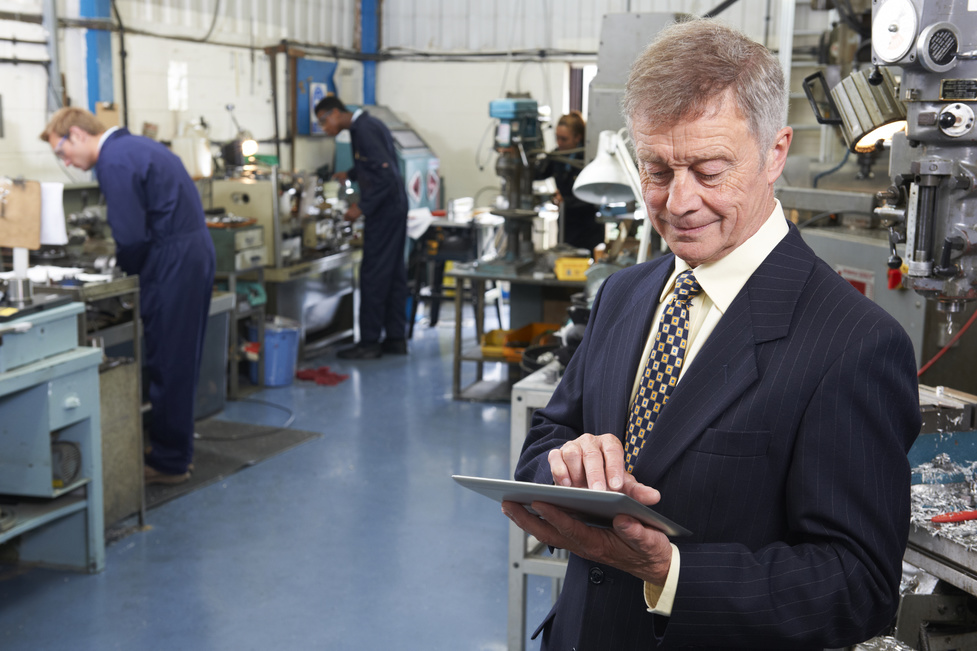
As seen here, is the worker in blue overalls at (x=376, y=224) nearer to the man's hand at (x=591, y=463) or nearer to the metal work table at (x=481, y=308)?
the metal work table at (x=481, y=308)

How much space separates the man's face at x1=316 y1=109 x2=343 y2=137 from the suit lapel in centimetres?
474

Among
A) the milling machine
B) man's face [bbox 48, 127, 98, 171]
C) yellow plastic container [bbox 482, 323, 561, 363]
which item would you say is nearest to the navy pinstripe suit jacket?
the milling machine

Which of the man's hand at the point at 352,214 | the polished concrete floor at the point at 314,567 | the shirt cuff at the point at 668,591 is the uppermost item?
the man's hand at the point at 352,214

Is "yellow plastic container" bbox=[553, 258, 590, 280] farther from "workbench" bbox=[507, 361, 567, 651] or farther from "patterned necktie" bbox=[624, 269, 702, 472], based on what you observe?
"patterned necktie" bbox=[624, 269, 702, 472]

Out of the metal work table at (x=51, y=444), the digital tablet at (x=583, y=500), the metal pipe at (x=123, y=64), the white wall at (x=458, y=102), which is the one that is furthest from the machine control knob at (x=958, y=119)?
the white wall at (x=458, y=102)

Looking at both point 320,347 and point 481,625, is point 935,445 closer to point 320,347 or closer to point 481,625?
point 481,625

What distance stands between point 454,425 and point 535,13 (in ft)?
14.0

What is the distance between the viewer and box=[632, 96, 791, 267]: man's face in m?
0.94

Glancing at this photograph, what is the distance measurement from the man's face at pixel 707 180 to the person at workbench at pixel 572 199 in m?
4.23

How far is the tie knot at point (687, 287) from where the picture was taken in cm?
106

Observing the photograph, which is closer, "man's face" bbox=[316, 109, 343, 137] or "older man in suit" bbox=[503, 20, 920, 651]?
"older man in suit" bbox=[503, 20, 920, 651]

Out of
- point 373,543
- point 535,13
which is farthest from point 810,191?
point 535,13

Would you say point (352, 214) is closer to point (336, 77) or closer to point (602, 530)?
point (336, 77)

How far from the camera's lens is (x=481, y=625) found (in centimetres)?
267
